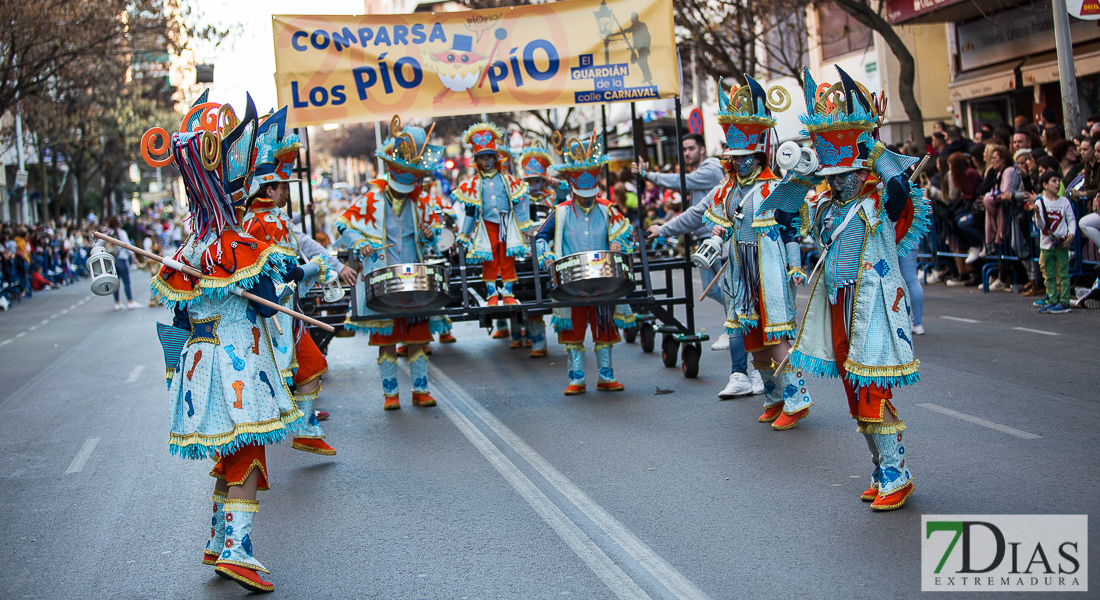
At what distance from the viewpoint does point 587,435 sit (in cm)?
823

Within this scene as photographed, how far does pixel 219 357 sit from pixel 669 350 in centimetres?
629

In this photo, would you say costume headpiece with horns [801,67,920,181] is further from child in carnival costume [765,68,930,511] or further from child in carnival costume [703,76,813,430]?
child in carnival costume [703,76,813,430]

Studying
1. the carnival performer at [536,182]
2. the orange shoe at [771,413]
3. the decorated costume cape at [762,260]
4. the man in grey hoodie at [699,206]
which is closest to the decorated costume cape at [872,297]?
the decorated costume cape at [762,260]

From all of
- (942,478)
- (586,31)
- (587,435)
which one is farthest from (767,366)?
(586,31)

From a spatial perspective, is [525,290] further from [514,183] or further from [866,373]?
[866,373]

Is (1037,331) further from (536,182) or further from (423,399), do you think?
(423,399)

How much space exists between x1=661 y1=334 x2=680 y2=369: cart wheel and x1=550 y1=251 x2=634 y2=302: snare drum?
1524 millimetres

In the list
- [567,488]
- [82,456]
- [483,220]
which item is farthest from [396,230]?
[567,488]

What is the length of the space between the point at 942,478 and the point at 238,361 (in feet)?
13.3

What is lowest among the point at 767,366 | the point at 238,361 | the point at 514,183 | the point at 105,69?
the point at 767,366

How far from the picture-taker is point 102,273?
5.14 m

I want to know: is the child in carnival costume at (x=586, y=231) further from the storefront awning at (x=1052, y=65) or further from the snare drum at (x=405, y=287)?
the storefront awning at (x=1052, y=65)

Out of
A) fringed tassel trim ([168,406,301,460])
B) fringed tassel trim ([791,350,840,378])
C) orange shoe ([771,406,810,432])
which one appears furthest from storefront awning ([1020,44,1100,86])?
fringed tassel trim ([168,406,301,460])

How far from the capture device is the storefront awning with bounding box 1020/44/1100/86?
68.0 ft
